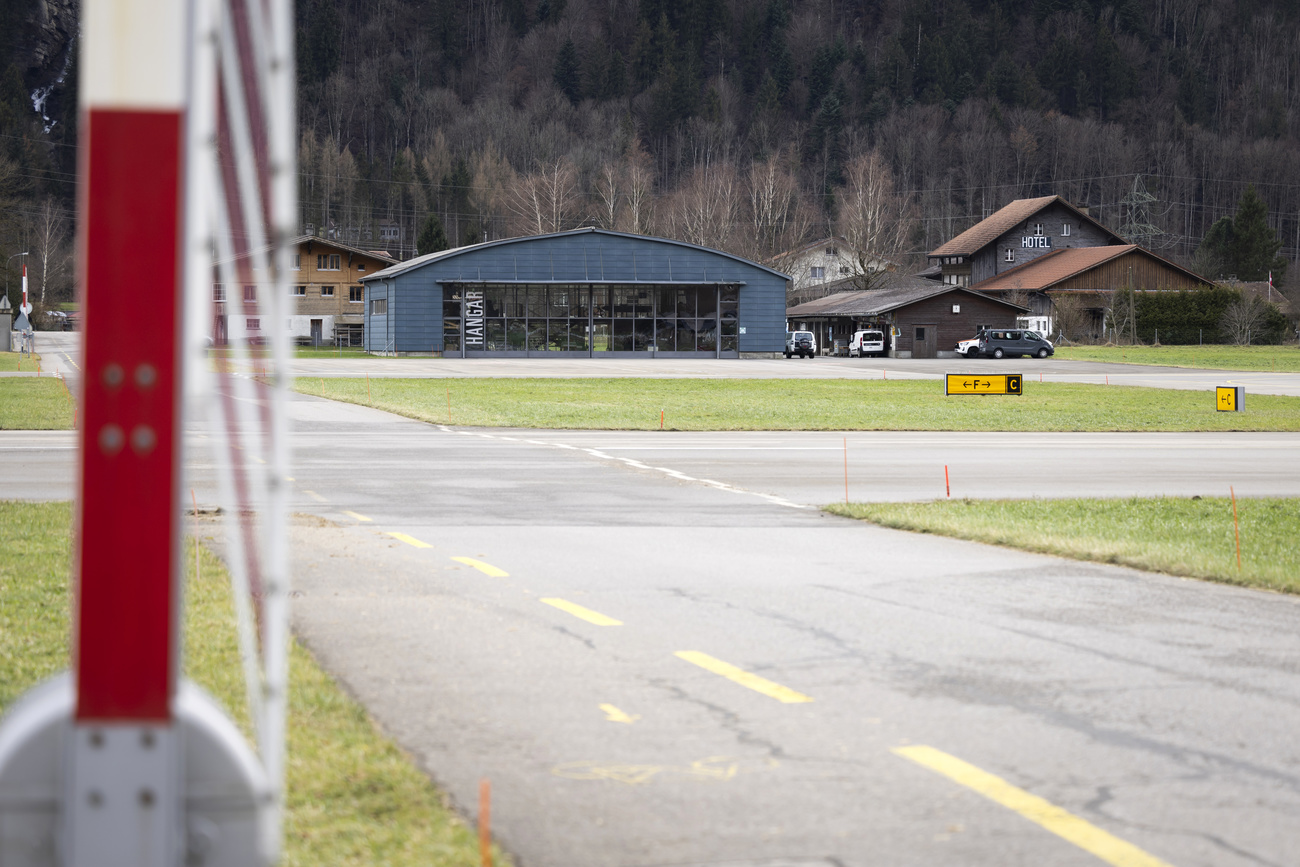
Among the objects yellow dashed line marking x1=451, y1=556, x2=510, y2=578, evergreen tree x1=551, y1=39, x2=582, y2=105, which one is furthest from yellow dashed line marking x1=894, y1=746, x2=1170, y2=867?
evergreen tree x1=551, y1=39, x2=582, y2=105

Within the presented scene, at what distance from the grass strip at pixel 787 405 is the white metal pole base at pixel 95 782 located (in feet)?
80.1

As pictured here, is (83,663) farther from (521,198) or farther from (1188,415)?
(521,198)

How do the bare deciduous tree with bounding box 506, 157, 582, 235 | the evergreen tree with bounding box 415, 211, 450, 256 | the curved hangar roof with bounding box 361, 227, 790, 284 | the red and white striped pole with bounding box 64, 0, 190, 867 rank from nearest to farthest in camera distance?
the red and white striped pole with bounding box 64, 0, 190, 867 < the curved hangar roof with bounding box 361, 227, 790, 284 < the bare deciduous tree with bounding box 506, 157, 582, 235 < the evergreen tree with bounding box 415, 211, 450, 256

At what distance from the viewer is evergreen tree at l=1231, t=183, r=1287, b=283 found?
12300 centimetres

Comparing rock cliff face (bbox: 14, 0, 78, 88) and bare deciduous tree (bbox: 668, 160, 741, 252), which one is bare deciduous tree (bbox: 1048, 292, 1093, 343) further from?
rock cliff face (bbox: 14, 0, 78, 88)

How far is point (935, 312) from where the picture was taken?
83.8 meters

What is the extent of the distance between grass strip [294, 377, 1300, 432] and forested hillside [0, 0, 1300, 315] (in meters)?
76.2

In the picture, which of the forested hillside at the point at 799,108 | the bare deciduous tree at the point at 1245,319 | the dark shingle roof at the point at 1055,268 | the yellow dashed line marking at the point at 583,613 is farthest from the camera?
the forested hillside at the point at 799,108

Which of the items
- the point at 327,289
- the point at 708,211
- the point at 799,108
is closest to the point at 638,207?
the point at 708,211

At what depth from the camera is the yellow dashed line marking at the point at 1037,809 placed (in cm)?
455

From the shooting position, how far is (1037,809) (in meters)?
4.99

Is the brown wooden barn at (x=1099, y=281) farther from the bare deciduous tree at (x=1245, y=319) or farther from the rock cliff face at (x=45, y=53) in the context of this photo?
the rock cliff face at (x=45, y=53)

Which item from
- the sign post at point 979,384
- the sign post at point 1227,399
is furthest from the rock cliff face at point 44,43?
the sign post at point 1227,399

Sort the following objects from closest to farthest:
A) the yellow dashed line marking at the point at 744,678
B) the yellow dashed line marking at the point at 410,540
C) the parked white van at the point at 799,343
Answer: the yellow dashed line marking at the point at 744,678
the yellow dashed line marking at the point at 410,540
the parked white van at the point at 799,343
